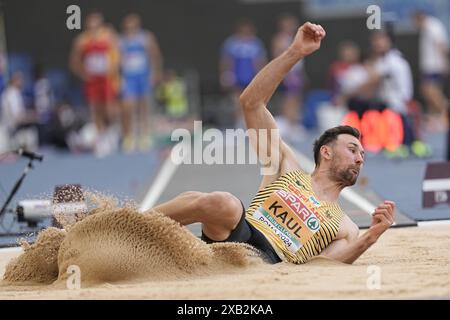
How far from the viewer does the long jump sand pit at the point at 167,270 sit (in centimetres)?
594

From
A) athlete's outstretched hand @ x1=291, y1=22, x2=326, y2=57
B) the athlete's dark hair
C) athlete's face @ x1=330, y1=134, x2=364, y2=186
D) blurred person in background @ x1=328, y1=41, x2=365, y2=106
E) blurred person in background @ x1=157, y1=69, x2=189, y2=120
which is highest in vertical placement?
athlete's outstretched hand @ x1=291, y1=22, x2=326, y2=57

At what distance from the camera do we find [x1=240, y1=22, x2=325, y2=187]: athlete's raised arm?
7.29 m

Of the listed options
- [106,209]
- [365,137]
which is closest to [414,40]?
[365,137]

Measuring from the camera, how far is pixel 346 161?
727 centimetres

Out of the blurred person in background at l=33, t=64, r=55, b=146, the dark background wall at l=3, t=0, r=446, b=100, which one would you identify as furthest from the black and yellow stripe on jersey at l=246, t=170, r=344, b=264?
the dark background wall at l=3, t=0, r=446, b=100

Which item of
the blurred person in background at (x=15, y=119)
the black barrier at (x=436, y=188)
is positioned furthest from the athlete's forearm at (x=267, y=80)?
the blurred person in background at (x=15, y=119)

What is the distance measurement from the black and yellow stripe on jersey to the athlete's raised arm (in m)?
0.35

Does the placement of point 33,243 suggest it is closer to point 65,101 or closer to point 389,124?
point 389,124

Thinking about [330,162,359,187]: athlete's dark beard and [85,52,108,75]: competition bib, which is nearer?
[330,162,359,187]: athlete's dark beard

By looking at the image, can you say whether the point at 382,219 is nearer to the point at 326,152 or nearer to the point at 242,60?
the point at 326,152

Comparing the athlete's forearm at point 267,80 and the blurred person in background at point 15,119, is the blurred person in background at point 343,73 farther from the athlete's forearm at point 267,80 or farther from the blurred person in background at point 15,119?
the athlete's forearm at point 267,80

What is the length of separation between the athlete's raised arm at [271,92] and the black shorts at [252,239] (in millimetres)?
648

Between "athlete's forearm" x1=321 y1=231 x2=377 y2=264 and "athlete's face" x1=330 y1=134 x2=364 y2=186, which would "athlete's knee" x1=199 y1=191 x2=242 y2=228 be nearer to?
"athlete's forearm" x1=321 y1=231 x2=377 y2=264
